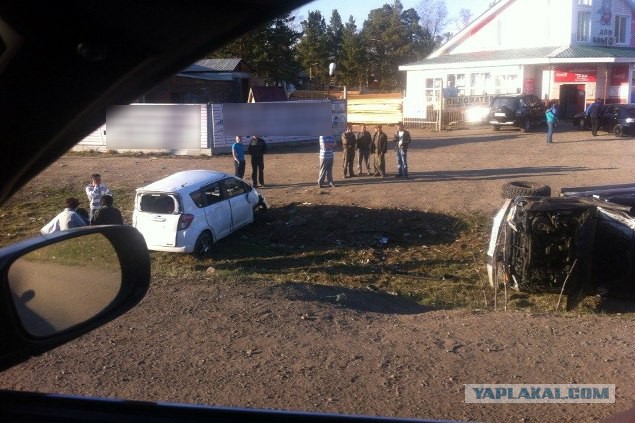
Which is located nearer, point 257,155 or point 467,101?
point 257,155

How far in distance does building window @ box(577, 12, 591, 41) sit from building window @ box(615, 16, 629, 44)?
3.18 m

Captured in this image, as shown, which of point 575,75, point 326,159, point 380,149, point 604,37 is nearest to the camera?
point 326,159

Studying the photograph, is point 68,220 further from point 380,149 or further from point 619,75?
point 619,75

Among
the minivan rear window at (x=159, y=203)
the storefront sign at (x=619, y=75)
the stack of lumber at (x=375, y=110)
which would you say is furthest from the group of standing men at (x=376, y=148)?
the storefront sign at (x=619, y=75)

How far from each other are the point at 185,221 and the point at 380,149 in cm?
885

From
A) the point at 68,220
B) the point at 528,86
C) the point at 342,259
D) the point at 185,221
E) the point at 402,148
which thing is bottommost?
the point at 342,259

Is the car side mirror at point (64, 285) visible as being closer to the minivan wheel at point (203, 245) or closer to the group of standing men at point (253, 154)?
the minivan wheel at point (203, 245)

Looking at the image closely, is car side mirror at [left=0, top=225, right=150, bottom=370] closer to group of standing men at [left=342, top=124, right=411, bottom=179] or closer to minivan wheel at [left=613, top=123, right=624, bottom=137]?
group of standing men at [left=342, top=124, right=411, bottom=179]

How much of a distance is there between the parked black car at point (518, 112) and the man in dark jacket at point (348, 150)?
1416 centimetres

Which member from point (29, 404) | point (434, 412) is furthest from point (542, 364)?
point (29, 404)

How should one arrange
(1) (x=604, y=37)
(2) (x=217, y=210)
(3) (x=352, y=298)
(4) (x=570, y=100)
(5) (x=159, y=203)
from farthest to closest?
1. (1) (x=604, y=37)
2. (4) (x=570, y=100)
3. (2) (x=217, y=210)
4. (5) (x=159, y=203)
5. (3) (x=352, y=298)

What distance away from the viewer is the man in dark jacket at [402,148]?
66.6ft

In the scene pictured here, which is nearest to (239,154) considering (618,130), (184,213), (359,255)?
(184,213)

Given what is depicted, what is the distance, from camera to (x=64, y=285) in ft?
8.63
